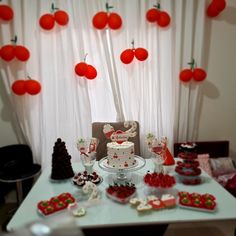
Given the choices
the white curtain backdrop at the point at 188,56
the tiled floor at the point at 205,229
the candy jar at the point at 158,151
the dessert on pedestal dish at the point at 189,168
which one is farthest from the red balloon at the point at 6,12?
the tiled floor at the point at 205,229

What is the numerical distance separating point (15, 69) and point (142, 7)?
1433 mm

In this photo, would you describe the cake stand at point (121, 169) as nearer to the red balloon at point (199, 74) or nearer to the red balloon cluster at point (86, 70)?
the red balloon cluster at point (86, 70)

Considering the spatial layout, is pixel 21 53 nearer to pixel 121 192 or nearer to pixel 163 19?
pixel 163 19

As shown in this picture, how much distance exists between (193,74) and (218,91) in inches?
17.5

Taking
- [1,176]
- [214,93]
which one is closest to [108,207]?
[1,176]

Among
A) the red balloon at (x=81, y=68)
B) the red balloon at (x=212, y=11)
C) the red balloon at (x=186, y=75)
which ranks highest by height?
the red balloon at (x=212, y=11)

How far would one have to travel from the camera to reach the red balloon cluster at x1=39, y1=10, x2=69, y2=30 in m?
2.31

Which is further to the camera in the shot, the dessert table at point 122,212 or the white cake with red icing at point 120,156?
the white cake with red icing at point 120,156

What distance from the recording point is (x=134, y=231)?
184cm

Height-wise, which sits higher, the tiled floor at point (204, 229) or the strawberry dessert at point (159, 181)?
the strawberry dessert at point (159, 181)

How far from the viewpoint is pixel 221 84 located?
275 cm

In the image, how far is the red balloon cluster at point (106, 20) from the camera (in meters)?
2.32

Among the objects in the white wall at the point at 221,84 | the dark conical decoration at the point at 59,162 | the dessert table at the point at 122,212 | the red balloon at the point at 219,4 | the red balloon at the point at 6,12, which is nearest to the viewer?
the dessert table at the point at 122,212

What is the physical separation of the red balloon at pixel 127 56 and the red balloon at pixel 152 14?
1.16 feet
